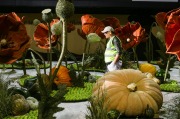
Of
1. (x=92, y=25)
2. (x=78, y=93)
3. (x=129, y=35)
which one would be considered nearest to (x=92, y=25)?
(x=92, y=25)

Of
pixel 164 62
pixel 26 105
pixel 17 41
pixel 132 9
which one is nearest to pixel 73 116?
pixel 26 105

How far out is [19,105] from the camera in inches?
29.6

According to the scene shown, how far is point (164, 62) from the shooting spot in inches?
51.1

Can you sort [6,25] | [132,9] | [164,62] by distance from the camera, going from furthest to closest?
[132,9] → [164,62] → [6,25]

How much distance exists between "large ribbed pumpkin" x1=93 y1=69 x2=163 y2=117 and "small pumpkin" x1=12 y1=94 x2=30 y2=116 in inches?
5.7

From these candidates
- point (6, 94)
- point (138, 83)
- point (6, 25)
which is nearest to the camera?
point (6, 25)

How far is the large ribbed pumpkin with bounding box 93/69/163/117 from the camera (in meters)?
0.77

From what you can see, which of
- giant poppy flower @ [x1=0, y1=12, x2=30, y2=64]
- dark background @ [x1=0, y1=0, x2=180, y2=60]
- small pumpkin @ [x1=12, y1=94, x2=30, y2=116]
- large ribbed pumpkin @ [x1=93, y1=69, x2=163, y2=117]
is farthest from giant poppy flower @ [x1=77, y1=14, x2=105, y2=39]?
dark background @ [x1=0, y1=0, x2=180, y2=60]

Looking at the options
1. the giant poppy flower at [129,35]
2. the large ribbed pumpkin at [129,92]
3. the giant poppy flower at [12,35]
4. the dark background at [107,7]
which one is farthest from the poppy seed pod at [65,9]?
the dark background at [107,7]

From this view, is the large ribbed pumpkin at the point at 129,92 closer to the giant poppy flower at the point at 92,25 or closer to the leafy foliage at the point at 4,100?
the leafy foliage at the point at 4,100

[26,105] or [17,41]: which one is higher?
[17,41]

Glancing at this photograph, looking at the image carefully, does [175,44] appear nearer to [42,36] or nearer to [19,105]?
[19,105]

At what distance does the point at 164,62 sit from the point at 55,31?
55 cm

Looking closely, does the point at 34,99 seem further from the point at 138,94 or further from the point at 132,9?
the point at 132,9
